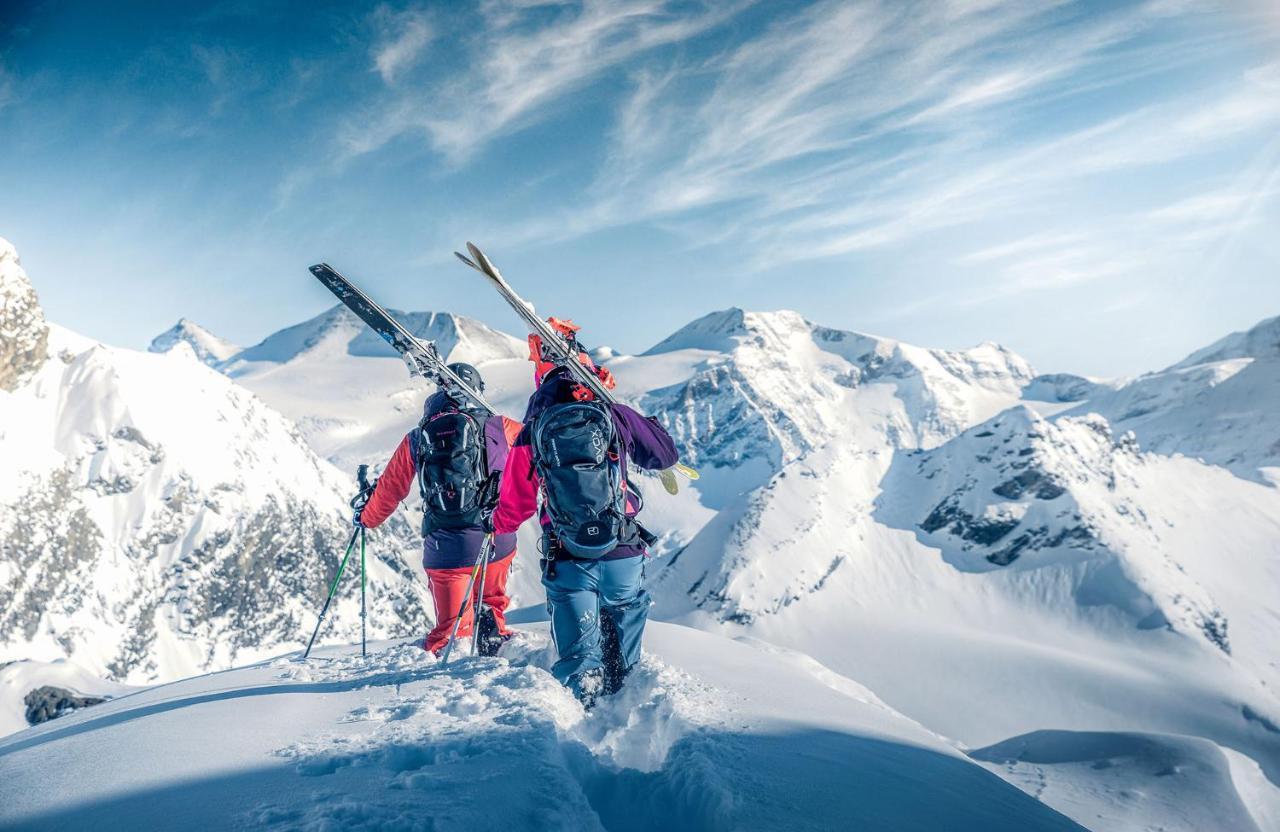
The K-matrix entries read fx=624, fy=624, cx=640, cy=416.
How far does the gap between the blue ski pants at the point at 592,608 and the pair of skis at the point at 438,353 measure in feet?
5.37

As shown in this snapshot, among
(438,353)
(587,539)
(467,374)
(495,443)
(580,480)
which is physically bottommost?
(587,539)

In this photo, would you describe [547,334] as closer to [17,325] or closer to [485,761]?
[485,761]

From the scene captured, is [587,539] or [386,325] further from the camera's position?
[386,325]

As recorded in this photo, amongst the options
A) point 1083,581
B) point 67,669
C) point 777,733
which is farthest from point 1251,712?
point 67,669

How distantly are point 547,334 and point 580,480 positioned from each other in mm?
1984

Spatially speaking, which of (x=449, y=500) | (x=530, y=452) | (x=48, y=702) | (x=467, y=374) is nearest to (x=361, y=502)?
(x=449, y=500)

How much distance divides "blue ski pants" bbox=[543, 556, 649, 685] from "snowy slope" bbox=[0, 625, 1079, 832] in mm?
244

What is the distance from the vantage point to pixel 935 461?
103 metres

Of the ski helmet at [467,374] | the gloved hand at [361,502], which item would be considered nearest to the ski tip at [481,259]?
the ski helmet at [467,374]

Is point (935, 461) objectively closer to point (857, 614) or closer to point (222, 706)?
point (857, 614)

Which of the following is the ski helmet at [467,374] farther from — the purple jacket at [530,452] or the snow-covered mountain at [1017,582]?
the snow-covered mountain at [1017,582]

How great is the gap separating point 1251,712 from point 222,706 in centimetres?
9181

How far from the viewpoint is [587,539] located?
5539 millimetres

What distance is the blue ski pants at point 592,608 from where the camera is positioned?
5285mm
